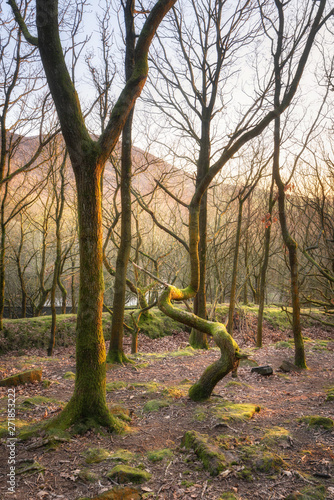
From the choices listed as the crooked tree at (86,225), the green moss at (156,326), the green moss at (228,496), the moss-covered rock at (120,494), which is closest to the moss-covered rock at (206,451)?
the green moss at (228,496)

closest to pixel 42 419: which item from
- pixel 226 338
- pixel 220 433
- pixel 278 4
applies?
pixel 220 433

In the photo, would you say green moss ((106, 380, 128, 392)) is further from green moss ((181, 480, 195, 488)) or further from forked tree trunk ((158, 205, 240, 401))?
green moss ((181, 480, 195, 488))

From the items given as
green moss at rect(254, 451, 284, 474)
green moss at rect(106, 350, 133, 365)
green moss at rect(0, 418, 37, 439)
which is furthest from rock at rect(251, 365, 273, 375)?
green moss at rect(0, 418, 37, 439)

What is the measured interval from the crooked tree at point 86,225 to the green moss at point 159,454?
711 mm

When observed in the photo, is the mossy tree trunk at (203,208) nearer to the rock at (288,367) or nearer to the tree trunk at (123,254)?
the tree trunk at (123,254)

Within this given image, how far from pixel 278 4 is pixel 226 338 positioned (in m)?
6.73

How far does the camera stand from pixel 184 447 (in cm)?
358

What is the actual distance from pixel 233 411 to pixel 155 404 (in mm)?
1252

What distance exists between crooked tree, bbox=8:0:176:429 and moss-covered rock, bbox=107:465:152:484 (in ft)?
3.10

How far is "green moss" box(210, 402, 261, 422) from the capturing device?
419 cm

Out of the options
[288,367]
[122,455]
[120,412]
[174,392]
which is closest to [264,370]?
[288,367]

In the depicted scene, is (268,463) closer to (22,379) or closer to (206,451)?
(206,451)

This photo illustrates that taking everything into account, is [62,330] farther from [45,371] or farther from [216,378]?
[216,378]

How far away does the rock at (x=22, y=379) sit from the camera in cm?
605
